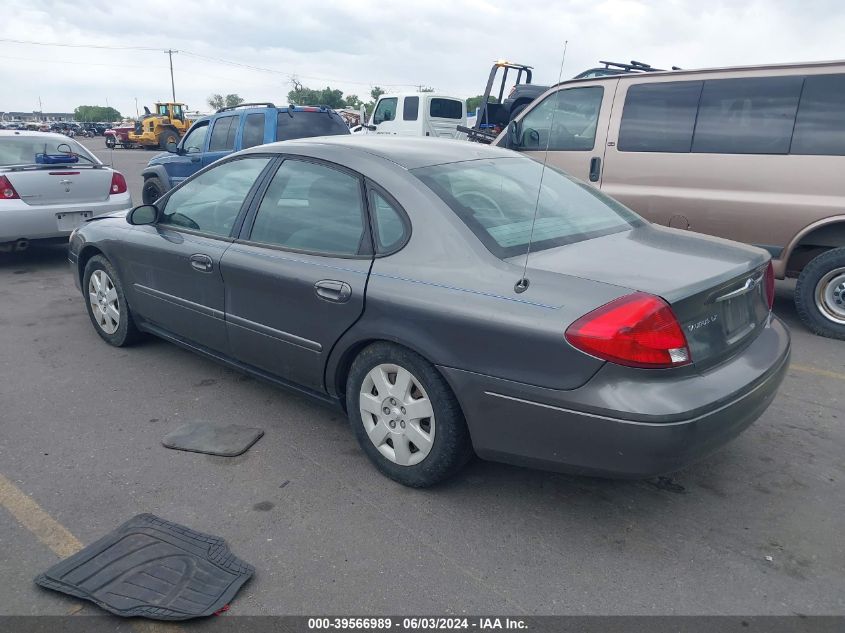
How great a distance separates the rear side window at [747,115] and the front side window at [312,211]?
142 inches

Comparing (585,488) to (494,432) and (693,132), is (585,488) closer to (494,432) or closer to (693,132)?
(494,432)

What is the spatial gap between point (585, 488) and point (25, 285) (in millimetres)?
6191

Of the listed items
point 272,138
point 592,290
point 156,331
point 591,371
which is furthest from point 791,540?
point 272,138

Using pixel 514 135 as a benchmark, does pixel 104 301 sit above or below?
below

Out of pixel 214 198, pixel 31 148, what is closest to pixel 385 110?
pixel 31 148

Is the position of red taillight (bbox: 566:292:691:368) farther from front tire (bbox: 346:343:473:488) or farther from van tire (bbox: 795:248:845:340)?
van tire (bbox: 795:248:845:340)

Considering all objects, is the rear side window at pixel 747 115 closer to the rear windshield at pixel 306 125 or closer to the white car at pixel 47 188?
the rear windshield at pixel 306 125

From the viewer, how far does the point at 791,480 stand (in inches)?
125

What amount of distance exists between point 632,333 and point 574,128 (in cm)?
453

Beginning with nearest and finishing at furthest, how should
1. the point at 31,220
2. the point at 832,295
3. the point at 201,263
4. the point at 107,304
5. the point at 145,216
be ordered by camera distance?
the point at 201,263 → the point at 145,216 → the point at 107,304 → the point at 832,295 → the point at 31,220

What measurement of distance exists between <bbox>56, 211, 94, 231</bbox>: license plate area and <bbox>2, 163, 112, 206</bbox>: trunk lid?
0.48ft

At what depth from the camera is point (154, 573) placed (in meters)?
2.54

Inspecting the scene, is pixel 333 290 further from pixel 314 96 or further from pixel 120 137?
pixel 314 96

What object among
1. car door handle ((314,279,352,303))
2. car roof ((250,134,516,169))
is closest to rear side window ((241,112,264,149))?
car roof ((250,134,516,169))
